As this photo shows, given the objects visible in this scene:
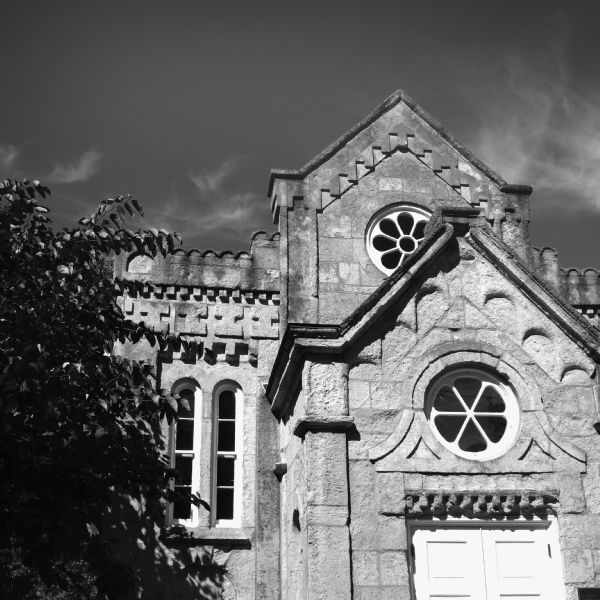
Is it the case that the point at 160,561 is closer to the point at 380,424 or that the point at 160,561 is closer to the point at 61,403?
the point at 380,424

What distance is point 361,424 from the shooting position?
36.1ft

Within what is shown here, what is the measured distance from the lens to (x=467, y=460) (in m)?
11.0

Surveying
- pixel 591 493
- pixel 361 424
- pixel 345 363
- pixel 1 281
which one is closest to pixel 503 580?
pixel 591 493

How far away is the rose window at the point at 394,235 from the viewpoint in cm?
1560

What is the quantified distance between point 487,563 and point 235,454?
4965 millimetres

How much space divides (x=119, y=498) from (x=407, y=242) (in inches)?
254

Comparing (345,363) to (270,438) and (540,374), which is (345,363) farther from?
(270,438)

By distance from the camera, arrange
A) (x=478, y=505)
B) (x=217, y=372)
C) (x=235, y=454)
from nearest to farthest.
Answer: (x=478, y=505)
(x=235, y=454)
(x=217, y=372)

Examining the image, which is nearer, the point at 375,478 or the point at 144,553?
the point at 375,478

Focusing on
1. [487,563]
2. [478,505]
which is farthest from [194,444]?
[487,563]

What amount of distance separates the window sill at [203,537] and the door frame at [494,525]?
371 cm

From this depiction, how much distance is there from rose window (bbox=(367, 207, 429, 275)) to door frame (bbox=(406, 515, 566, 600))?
5.60m

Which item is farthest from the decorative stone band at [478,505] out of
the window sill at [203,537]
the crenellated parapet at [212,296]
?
the crenellated parapet at [212,296]

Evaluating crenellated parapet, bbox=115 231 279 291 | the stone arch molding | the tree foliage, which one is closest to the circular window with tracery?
the stone arch molding
